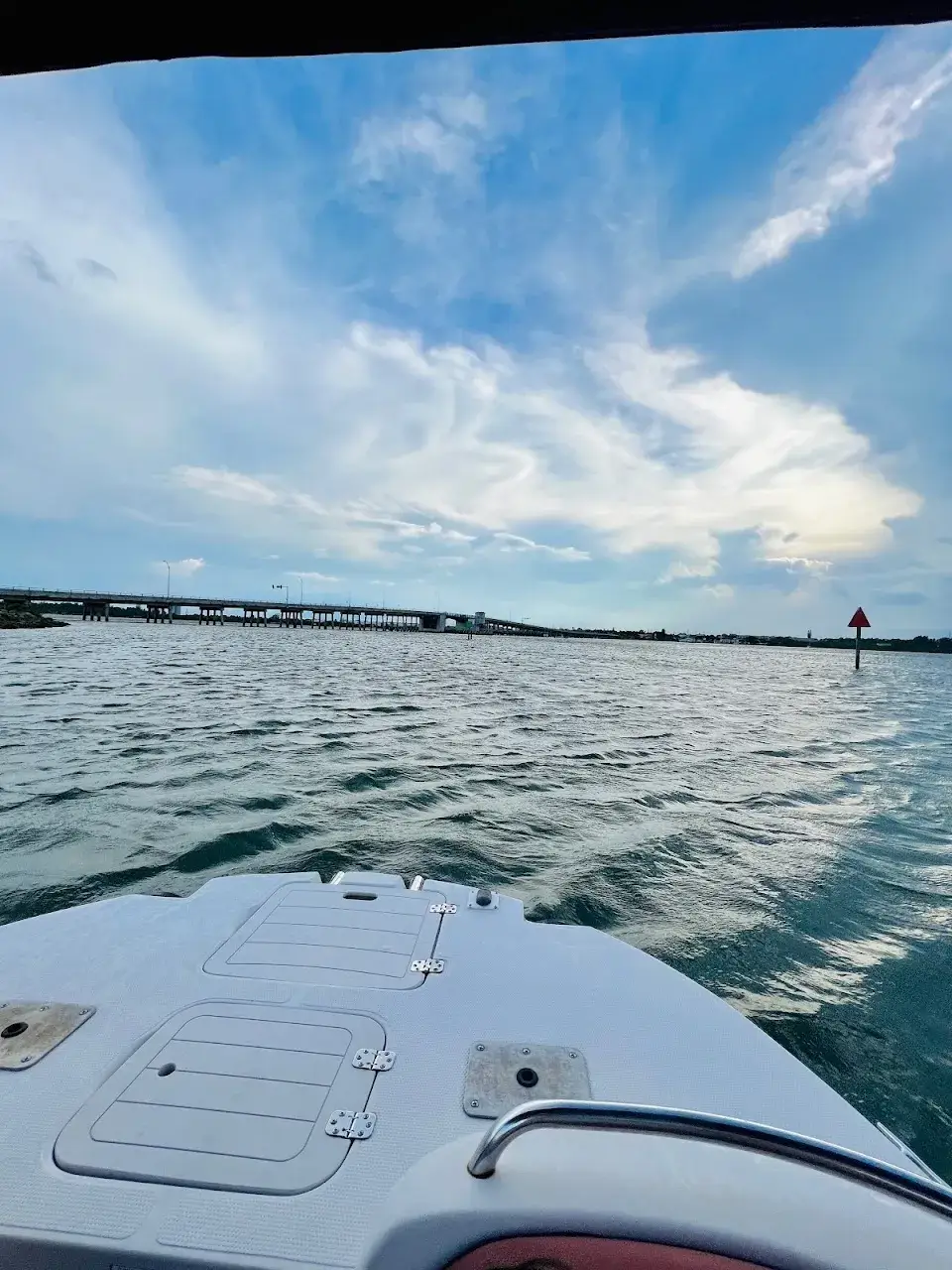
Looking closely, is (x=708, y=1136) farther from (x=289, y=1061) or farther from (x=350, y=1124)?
(x=289, y=1061)

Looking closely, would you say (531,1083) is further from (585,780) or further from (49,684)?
(49,684)

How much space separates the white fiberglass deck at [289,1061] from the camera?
1385mm

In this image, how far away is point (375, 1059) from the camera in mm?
1929

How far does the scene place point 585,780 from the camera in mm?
8477

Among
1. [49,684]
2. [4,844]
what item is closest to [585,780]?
[4,844]

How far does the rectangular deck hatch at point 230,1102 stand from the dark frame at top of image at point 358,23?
300 cm

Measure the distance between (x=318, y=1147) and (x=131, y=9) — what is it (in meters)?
3.08

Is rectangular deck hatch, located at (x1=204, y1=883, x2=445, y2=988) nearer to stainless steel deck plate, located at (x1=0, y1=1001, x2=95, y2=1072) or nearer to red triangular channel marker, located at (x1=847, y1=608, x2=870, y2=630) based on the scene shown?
stainless steel deck plate, located at (x1=0, y1=1001, x2=95, y2=1072)

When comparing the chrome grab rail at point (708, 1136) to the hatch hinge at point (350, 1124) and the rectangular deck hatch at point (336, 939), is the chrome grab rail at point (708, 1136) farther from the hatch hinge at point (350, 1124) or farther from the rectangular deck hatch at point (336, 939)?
the rectangular deck hatch at point (336, 939)

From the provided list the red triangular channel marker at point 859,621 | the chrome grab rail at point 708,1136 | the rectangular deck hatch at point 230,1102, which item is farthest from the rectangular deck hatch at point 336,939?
the red triangular channel marker at point 859,621

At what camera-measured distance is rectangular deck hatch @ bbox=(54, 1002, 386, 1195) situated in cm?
149

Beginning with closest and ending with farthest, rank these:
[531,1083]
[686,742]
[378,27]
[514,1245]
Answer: [514,1245], [378,27], [531,1083], [686,742]

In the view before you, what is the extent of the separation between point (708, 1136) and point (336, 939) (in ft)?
6.43

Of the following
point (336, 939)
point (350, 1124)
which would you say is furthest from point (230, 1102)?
point (336, 939)
